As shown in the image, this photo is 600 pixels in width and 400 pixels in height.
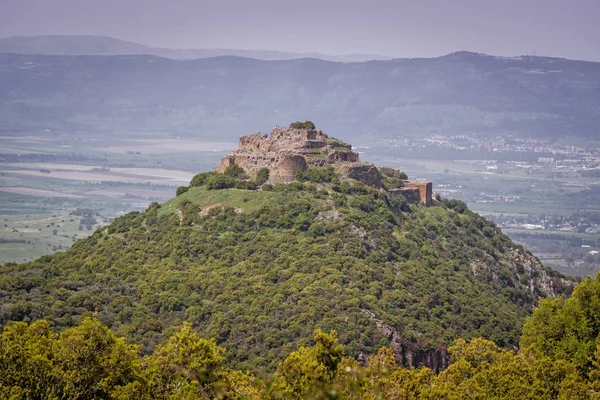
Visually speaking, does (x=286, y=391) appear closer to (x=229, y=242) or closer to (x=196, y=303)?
(x=196, y=303)

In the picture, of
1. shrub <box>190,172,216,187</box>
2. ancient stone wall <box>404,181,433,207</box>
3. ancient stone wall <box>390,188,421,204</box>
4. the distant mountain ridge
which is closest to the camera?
the distant mountain ridge

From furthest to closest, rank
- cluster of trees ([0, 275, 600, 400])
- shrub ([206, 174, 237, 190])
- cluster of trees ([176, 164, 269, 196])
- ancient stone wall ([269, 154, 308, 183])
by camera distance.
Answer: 1. shrub ([206, 174, 237, 190])
2. cluster of trees ([176, 164, 269, 196])
3. ancient stone wall ([269, 154, 308, 183])
4. cluster of trees ([0, 275, 600, 400])

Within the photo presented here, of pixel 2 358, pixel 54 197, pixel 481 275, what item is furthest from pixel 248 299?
pixel 54 197

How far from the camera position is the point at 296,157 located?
6900 cm

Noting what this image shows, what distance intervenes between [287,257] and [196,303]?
286 inches

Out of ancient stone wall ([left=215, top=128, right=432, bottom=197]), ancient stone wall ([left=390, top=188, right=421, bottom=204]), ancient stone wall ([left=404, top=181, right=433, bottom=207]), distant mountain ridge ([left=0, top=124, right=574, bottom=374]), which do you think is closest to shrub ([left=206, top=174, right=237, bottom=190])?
distant mountain ridge ([left=0, top=124, right=574, bottom=374])

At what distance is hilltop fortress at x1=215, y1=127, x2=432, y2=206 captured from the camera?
69000 mm

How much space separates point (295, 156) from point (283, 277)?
49.3 ft

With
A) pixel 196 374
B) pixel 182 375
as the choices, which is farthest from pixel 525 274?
pixel 182 375

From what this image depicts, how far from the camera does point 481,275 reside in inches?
2625

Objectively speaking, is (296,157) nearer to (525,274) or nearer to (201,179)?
(201,179)

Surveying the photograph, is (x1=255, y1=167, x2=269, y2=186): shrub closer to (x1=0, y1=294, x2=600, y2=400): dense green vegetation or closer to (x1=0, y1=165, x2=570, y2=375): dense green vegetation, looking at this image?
(x1=0, y1=165, x2=570, y2=375): dense green vegetation

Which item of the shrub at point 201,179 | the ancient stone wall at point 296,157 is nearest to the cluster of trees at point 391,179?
the ancient stone wall at point 296,157

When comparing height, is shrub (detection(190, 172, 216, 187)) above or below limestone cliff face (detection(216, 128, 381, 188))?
below
